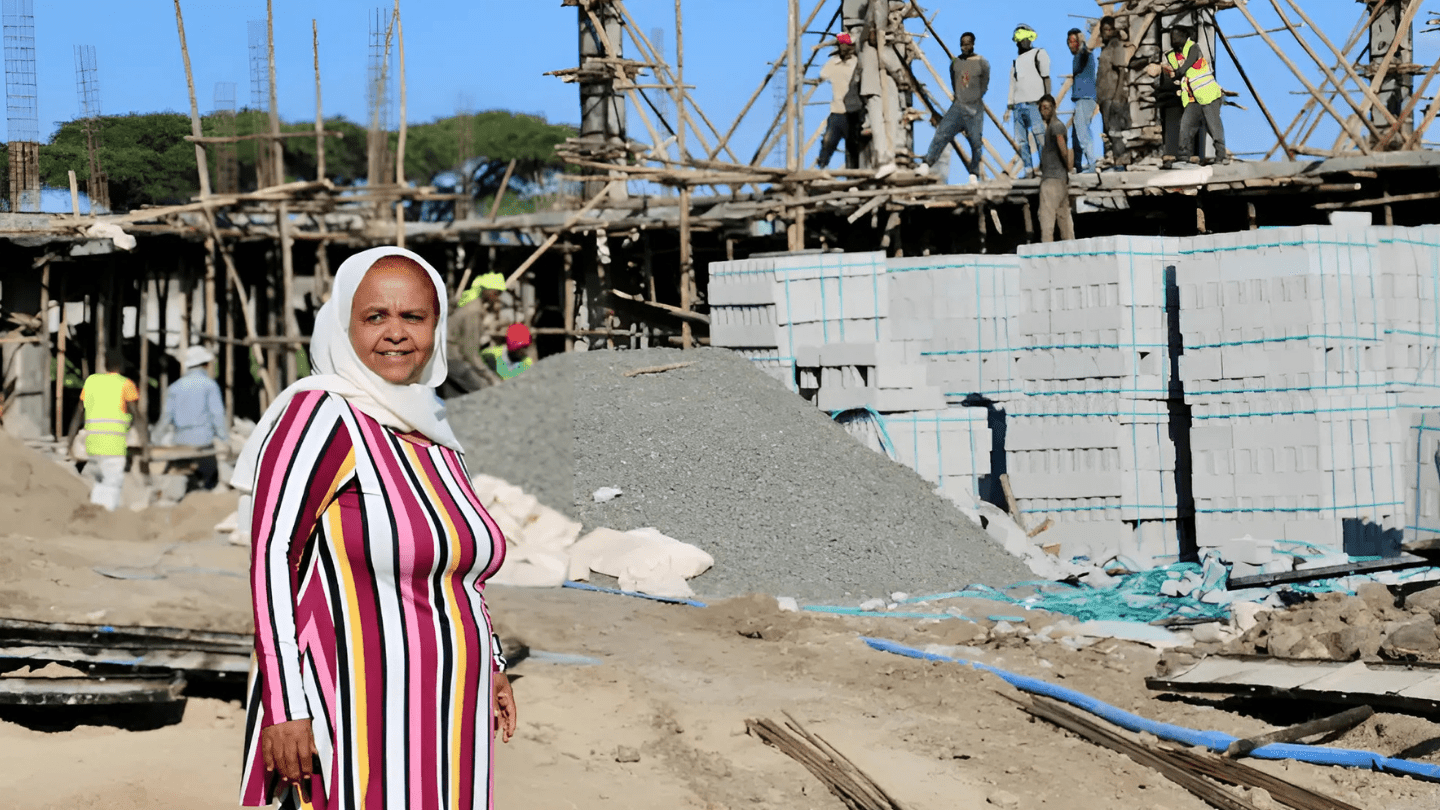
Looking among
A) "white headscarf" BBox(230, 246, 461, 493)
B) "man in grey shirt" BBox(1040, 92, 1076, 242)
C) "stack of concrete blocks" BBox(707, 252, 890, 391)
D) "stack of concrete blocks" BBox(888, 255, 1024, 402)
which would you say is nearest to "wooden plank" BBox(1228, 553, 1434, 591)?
"stack of concrete blocks" BBox(888, 255, 1024, 402)

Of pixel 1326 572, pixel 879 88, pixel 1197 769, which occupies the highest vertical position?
pixel 879 88

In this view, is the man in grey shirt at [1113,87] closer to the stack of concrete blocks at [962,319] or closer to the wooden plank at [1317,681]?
the stack of concrete blocks at [962,319]

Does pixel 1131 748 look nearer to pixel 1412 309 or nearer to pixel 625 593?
pixel 625 593

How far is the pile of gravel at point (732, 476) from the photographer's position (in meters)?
10.1

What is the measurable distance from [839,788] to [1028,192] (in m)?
9.45

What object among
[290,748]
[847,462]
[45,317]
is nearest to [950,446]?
[847,462]

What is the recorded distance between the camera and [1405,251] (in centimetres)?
1075

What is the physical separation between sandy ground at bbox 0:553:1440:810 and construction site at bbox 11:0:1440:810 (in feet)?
0.10

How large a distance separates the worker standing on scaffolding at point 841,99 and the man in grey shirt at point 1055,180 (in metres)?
3.19

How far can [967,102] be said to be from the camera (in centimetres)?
1528

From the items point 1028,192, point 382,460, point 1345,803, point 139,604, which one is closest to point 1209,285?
point 1028,192

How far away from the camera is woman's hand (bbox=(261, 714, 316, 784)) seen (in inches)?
107

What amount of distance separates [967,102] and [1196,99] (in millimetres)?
2203

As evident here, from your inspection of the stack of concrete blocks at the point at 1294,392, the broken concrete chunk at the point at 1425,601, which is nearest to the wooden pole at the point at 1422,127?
the stack of concrete blocks at the point at 1294,392
